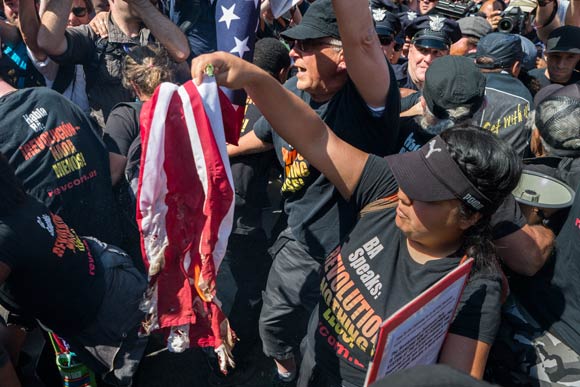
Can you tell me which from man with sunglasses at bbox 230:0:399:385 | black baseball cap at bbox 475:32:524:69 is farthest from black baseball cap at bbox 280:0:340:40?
black baseball cap at bbox 475:32:524:69

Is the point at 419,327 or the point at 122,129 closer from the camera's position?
the point at 419,327

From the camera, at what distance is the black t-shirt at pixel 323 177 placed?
229cm

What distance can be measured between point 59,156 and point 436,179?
6.20 feet

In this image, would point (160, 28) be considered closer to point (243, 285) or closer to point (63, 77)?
point (63, 77)

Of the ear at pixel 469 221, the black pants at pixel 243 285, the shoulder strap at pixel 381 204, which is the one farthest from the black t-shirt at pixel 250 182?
the ear at pixel 469 221

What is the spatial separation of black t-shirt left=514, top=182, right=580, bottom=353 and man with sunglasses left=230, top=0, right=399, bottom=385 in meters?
0.78

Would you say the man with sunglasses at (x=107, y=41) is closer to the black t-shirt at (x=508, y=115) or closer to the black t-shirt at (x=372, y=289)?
the black t-shirt at (x=508, y=115)

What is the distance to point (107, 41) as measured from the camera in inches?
164

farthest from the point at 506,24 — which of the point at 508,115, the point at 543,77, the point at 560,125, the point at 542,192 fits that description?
the point at 542,192

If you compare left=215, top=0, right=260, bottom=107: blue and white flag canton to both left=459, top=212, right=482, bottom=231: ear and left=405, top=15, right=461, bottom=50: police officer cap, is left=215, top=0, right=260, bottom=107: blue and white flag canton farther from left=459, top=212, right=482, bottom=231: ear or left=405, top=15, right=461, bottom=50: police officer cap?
left=405, top=15, right=461, bottom=50: police officer cap

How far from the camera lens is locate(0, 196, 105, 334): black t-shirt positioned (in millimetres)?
2127

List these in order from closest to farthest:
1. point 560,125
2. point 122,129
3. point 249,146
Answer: point 560,125, point 249,146, point 122,129

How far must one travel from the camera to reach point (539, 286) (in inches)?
82.7

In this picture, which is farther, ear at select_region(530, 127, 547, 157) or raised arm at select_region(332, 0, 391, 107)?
ear at select_region(530, 127, 547, 157)
